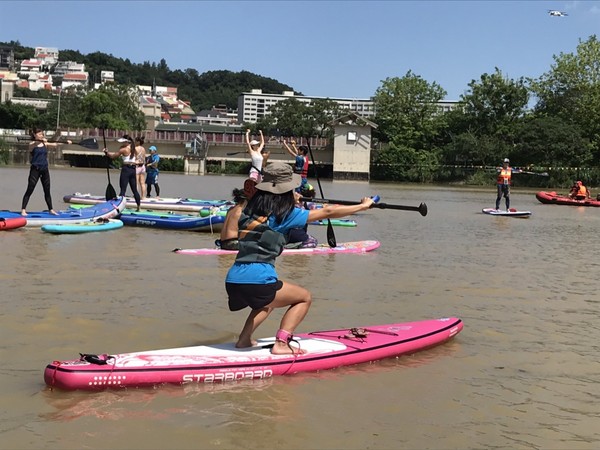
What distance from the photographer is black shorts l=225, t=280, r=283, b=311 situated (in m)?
5.30

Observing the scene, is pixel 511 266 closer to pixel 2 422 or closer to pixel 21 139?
pixel 2 422

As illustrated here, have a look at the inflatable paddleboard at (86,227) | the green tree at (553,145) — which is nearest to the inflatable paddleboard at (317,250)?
the inflatable paddleboard at (86,227)

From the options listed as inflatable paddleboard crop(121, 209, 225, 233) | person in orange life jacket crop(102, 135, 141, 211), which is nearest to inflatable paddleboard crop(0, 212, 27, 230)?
inflatable paddleboard crop(121, 209, 225, 233)

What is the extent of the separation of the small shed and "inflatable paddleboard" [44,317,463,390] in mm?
60517

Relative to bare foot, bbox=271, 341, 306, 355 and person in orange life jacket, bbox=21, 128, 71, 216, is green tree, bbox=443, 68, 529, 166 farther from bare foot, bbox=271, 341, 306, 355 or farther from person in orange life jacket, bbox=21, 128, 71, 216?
bare foot, bbox=271, 341, 306, 355

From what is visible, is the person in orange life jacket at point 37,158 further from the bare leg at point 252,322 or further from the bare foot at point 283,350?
the bare foot at point 283,350

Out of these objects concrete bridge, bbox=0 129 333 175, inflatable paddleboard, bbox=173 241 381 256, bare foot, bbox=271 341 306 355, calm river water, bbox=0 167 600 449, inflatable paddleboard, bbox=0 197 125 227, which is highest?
concrete bridge, bbox=0 129 333 175

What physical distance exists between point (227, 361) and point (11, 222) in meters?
9.31

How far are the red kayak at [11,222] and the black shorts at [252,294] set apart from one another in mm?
9181

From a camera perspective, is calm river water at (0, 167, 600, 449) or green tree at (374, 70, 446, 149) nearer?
calm river water at (0, 167, 600, 449)

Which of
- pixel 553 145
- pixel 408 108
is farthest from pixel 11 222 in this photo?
pixel 408 108

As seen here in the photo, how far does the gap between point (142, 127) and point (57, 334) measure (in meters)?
82.7

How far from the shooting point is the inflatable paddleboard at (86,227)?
13.3 m

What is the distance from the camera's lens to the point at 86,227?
45.3 ft
